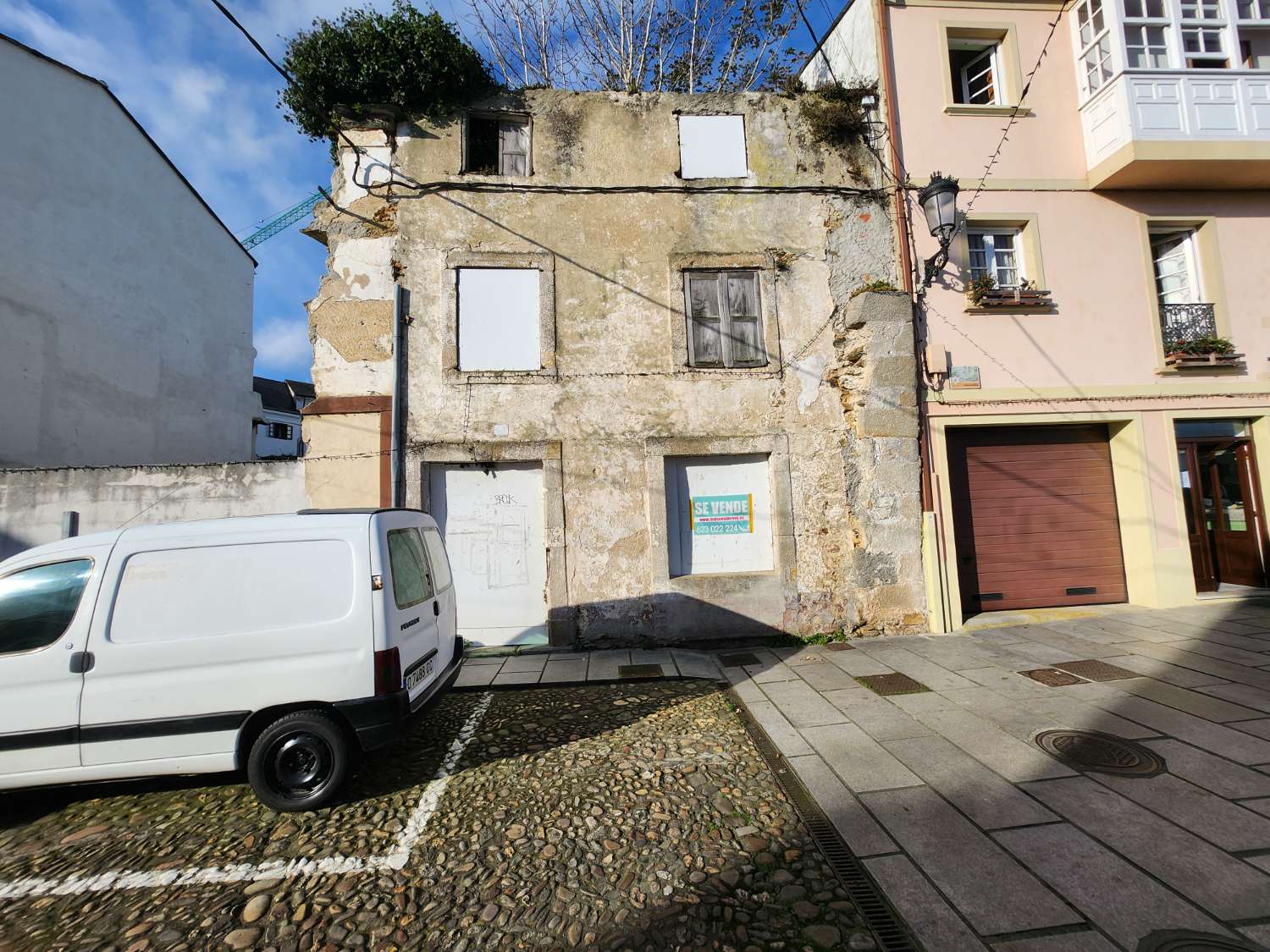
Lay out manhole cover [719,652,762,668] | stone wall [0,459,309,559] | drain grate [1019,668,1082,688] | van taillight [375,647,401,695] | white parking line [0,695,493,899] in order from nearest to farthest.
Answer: white parking line [0,695,493,899] → van taillight [375,647,401,695] → drain grate [1019,668,1082,688] → manhole cover [719,652,762,668] → stone wall [0,459,309,559]

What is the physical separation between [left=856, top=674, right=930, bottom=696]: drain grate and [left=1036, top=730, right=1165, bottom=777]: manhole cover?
1246 mm

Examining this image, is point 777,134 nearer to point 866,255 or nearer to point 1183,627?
point 866,255

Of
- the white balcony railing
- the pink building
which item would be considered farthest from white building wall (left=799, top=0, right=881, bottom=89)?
the white balcony railing

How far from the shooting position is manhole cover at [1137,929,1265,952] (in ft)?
7.06

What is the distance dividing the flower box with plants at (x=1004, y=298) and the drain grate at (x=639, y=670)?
7078mm

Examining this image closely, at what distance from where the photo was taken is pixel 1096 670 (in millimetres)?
5523

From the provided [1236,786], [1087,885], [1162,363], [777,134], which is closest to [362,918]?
[1087,885]

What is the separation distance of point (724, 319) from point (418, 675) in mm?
6314

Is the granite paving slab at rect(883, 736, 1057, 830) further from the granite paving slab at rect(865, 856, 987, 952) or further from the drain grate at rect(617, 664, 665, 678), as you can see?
the drain grate at rect(617, 664, 665, 678)

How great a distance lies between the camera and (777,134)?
8.23 m

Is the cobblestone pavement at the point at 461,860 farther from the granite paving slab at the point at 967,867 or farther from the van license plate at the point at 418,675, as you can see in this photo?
the van license plate at the point at 418,675

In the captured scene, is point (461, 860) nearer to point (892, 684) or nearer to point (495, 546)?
point (892, 684)

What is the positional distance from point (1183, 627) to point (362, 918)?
376 inches

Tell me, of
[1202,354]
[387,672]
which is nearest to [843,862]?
[387,672]
